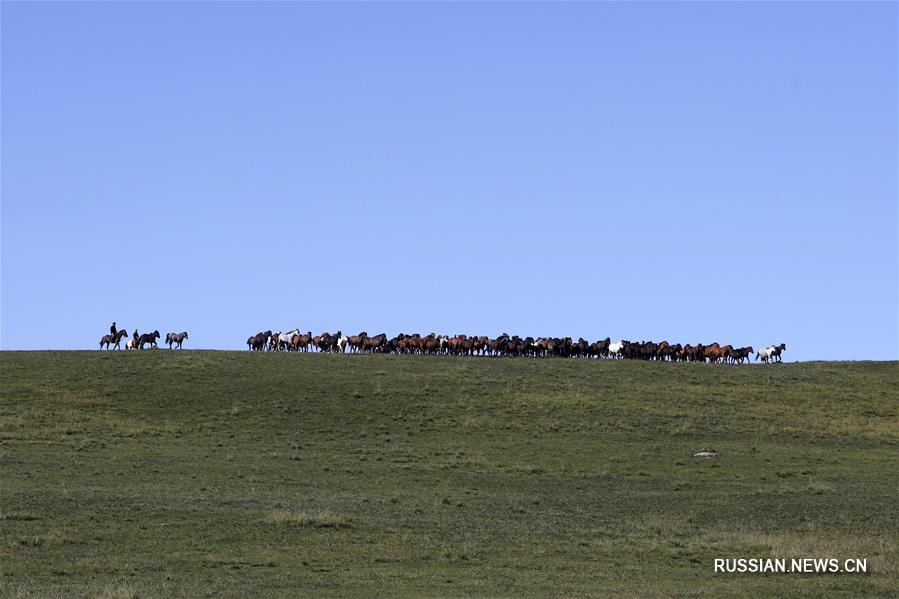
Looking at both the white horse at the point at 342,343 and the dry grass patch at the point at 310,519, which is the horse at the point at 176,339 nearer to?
the white horse at the point at 342,343

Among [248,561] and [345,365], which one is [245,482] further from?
[345,365]

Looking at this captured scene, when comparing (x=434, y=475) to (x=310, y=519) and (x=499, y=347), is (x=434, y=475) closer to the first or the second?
(x=310, y=519)

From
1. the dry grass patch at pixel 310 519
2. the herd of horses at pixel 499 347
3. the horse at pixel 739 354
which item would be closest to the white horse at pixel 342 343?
the herd of horses at pixel 499 347

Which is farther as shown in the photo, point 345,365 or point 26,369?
point 345,365

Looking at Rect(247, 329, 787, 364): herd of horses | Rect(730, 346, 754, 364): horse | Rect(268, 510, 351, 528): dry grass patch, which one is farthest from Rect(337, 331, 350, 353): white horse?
Rect(268, 510, 351, 528): dry grass patch

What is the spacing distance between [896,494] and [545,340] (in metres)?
42.8

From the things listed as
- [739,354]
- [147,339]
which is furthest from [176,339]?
[739,354]

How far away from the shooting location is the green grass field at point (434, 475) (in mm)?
24500

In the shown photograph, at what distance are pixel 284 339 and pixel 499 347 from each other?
1299cm

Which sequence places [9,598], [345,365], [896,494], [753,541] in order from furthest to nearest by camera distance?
[345,365] → [896,494] → [753,541] → [9,598]

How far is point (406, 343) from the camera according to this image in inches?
3086

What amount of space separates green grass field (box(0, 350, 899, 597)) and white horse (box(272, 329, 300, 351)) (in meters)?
12.4

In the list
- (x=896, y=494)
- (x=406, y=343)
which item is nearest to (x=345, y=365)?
(x=406, y=343)

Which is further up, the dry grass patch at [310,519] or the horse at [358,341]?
the horse at [358,341]
